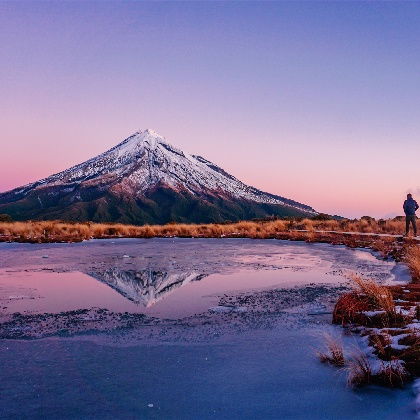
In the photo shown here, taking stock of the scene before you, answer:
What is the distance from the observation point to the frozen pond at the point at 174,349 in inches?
172

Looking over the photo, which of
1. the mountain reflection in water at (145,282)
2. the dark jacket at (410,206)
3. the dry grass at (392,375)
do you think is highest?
the dark jacket at (410,206)

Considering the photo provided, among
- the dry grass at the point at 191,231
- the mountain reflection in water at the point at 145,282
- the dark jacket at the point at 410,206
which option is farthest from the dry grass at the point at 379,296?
the dark jacket at the point at 410,206

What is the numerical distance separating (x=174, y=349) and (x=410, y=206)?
19.4 metres

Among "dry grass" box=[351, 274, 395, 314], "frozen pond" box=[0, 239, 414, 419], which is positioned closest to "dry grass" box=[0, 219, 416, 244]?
"frozen pond" box=[0, 239, 414, 419]

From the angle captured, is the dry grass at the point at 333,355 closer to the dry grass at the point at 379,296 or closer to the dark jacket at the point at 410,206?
the dry grass at the point at 379,296

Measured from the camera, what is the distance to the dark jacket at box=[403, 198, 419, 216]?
73.0 feet

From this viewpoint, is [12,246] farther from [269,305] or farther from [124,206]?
[124,206]

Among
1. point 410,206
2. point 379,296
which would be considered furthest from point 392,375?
point 410,206

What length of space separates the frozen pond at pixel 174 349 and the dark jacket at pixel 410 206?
11.4m

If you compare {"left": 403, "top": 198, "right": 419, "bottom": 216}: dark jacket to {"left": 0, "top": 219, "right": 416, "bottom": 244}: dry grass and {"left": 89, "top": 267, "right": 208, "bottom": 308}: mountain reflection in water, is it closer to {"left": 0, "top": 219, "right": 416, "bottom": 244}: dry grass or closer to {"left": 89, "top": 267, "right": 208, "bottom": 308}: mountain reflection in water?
{"left": 0, "top": 219, "right": 416, "bottom": 244}: dry grass

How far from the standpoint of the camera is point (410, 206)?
73.0 feet

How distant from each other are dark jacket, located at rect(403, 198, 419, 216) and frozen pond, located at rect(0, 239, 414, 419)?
1140cm

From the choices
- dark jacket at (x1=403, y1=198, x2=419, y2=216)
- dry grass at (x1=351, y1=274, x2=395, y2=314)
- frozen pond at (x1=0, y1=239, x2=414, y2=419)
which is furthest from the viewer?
dark jacket at (x1=403, y1=198, x2=419, y2=216)

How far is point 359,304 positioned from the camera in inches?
307
